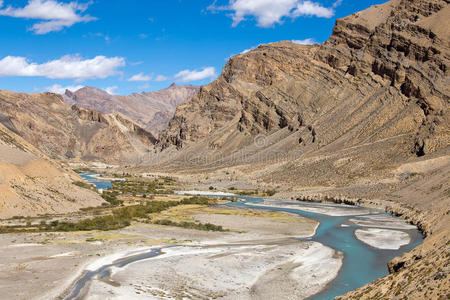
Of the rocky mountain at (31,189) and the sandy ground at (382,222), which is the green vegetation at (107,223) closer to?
the rocky mountain at (31,189)

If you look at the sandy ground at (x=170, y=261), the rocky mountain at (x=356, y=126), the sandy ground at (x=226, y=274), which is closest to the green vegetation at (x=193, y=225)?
the sandy ground at (x=170, y=261)

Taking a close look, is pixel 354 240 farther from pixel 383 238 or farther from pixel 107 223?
pixel 107 223

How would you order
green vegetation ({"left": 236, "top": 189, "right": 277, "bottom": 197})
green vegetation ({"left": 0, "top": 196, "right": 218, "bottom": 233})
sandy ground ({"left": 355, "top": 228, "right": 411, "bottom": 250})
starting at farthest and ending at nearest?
green vegetation ({"left": 236, "top": 189, "right": 277, "bottom": 197}) < green vegetation ({"left": 0, "top": 196, "right": 218, "bottom": 233}) < sandy ground ({"left": 355, "top": 228, "right": 411, "bottom": 250})

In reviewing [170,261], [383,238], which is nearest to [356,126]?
[383,238]

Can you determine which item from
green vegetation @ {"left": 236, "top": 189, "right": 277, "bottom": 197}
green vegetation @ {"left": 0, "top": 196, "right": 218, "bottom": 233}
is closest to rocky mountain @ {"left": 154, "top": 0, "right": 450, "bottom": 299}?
green vegetation @ {"left": 236, "top": 189, "right": 277, "bottom": 197}

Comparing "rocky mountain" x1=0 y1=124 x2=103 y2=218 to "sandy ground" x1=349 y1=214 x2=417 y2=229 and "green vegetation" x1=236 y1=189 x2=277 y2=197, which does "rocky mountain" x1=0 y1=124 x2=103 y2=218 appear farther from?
"green vegetation" x1=236 y1=189 x2=277 y2=197

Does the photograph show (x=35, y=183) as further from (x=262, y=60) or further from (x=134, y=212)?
(x=262, y=60)

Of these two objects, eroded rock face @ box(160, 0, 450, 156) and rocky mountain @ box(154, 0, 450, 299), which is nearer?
rocky mountain @ box(154, 0, 450, 299)
